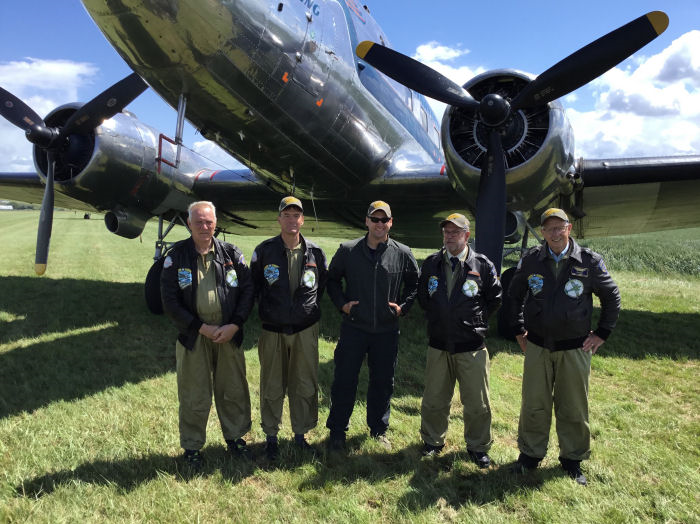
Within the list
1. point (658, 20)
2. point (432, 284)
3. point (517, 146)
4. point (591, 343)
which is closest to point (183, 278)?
point (432, 284)

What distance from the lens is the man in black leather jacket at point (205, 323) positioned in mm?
3150

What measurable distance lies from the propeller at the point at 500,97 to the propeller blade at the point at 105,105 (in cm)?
433

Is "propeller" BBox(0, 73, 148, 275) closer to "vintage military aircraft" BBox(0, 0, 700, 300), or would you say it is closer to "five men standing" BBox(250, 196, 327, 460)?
"vintage military aircraft" BBox(0, 0, 700, 300)

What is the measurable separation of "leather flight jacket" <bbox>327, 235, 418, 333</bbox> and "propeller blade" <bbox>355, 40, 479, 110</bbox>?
321 centimetres

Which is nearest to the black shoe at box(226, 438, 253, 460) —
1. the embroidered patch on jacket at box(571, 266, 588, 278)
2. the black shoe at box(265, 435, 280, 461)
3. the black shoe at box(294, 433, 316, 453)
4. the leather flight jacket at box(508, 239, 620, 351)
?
the black shoe at box(265, 435, 280, 461)

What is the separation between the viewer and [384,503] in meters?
2.86

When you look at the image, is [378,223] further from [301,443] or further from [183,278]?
[301,443]

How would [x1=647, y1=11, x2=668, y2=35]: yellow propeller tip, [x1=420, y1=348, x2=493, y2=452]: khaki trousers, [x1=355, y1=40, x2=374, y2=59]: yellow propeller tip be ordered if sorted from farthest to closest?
[x1=355, y1=40, x2=374, y2=59]: yellow propeller tip → [x1=647, y1=11, x2=668, y2=35]: yellow propeller tip → [x1=420, y1=348, x2=493, y2=452]: khaki trousers

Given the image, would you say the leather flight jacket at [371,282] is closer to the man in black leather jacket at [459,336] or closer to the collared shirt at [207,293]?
the man in black leather jacket at [459,336]

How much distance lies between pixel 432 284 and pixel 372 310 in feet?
1.71

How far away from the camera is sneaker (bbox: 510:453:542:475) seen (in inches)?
127

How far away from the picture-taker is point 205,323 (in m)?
3.18

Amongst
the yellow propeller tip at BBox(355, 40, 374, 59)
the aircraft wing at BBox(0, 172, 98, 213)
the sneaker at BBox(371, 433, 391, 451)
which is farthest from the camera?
the aircraft wing at BBox(0, 172, 98, 213)

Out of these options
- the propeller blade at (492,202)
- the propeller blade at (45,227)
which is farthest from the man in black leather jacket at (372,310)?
the propeller blade at (45,227)
